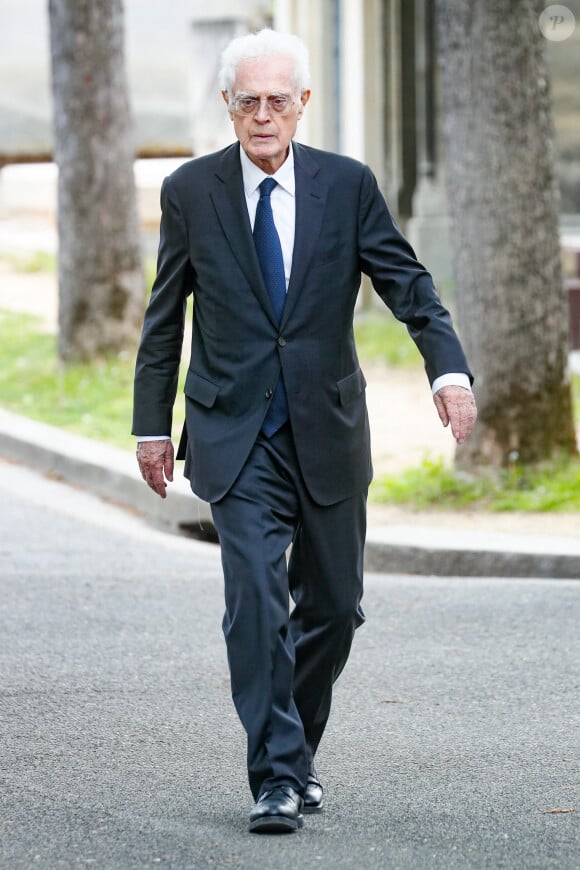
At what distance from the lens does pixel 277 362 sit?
433 centimetres

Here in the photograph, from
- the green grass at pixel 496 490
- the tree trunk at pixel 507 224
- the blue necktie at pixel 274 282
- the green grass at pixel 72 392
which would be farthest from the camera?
the green grass at pixel 72 392

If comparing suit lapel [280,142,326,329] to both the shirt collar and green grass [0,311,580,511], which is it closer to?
the shirt collar

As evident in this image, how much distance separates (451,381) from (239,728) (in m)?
1.59

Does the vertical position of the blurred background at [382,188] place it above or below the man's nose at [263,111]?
below

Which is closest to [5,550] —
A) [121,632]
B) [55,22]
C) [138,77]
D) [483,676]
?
[121,632]

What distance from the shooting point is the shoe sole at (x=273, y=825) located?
167 inches

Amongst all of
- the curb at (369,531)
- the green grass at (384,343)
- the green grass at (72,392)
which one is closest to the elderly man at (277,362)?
the curb at (369,531)

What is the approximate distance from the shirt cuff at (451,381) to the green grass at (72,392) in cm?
684

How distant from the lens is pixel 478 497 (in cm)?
900

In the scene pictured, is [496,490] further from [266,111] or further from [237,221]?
[266,111]

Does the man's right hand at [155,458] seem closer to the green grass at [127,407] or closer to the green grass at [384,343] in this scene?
the green grass at [127,407]

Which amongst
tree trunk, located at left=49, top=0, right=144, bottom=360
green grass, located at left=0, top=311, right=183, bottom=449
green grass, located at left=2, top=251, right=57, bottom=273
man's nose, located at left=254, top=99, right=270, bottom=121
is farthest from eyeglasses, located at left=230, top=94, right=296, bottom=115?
green grass, located at left=2, top=251, right=57, bottom=273

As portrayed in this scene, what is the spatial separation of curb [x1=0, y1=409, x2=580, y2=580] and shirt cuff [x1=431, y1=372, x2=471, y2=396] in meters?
1.77

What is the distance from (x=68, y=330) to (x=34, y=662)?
7.84 meters
